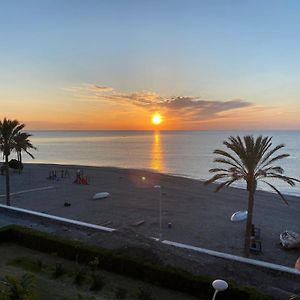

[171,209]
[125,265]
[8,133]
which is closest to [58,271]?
[125,265]

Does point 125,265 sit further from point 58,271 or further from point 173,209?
point 173,209

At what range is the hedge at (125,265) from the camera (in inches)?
468

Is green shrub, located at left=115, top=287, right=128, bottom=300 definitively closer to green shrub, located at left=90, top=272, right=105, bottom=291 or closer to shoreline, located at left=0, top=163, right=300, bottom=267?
green shrub, located at left=90, top=272, right=105, bottom=291

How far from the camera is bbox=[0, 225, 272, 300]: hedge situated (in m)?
11.9

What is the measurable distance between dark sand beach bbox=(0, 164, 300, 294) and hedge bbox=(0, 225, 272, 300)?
1305 mm

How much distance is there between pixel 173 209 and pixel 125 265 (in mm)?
19743

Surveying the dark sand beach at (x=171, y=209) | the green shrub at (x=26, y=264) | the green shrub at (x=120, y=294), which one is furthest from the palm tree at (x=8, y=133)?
the green shrub at (x=120, y=294)

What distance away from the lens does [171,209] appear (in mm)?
33156

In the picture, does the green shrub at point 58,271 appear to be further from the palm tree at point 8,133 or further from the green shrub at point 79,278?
the palm tree at point 8,133

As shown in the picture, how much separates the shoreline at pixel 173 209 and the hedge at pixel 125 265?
9.87 feet

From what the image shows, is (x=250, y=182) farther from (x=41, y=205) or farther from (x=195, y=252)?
(x=41, y=205)

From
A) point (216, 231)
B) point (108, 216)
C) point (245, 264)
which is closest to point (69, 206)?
point (108, 216)

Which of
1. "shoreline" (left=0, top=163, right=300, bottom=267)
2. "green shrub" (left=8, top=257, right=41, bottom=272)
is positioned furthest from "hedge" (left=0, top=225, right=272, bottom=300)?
"shoreline" (left=0, top=163, right=300, bottom=267)

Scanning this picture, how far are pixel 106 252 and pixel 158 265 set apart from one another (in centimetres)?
232
